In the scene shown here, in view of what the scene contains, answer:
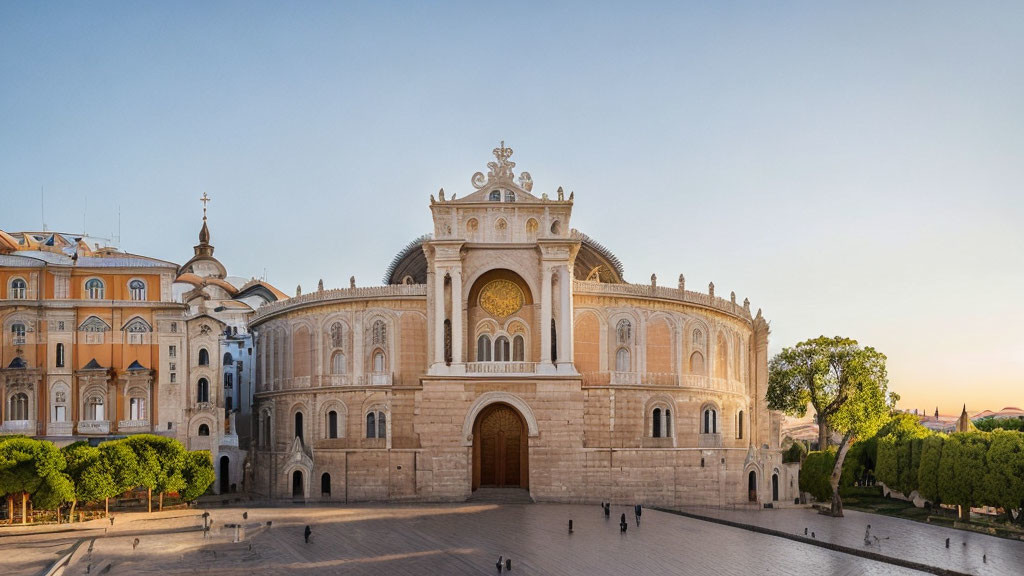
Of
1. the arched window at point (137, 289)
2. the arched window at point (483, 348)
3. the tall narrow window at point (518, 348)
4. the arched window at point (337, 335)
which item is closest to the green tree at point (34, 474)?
the arched window at point (137, 289)

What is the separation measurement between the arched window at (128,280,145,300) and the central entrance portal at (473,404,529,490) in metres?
21.7

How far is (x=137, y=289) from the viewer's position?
52812 millimetres

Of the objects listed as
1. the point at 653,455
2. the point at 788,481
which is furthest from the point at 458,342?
the point at 788,481

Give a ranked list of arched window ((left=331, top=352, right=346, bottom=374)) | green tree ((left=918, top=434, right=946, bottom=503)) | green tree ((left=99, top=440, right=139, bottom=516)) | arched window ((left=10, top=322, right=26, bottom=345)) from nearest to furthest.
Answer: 1. green tree ((left=99, top=440, right=139, bottom=516))
2. green tree ((left=918, top=434, right=946, bottom=503))
3. arched window ((left=10, top=322, right=26, bottom=345))
4. arched window ((left=331, top=352, right=346, bottom=374))

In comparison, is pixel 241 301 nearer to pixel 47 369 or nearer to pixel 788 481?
pixel 47 369

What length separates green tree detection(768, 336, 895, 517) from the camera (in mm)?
55000

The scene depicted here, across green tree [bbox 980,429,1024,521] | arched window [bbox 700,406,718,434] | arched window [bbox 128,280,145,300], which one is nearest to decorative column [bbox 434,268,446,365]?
arched window [bbox 700,406,718,434]

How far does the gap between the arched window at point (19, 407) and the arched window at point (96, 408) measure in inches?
128

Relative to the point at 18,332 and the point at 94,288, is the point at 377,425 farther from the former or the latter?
the point at 18,332

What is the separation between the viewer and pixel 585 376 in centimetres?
5031

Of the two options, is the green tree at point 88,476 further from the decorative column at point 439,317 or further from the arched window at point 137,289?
the decorative column at point 439,317

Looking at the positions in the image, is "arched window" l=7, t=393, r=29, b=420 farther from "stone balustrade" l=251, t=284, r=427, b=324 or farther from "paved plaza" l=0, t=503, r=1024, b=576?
"stone balustrade" l=251, t=284, r=427, b=324

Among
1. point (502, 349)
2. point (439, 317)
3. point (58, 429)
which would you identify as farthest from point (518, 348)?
point (58, 429)

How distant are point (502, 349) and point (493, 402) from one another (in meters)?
3.89
